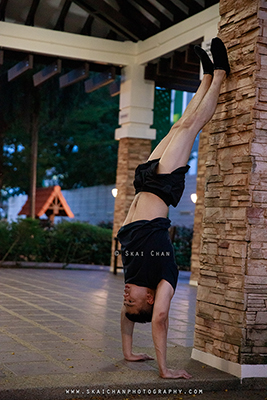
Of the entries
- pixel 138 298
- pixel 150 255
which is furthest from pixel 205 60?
pixel 138 298

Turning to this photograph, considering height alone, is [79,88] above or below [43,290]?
above

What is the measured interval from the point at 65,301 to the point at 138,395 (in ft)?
11.1

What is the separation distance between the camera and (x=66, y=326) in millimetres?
4910

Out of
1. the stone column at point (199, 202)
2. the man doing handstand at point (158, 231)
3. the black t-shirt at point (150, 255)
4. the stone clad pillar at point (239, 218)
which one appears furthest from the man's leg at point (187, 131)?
the stone column at point (199, 202)

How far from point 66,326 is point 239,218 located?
6.60ft

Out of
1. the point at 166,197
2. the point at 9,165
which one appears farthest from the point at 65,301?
the point at 9,165

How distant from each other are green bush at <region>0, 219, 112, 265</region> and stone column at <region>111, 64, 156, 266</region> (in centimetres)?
198

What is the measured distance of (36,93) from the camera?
15859 mm

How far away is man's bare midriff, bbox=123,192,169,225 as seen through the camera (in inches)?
142

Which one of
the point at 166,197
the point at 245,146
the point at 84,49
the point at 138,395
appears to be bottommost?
the point at 138,395

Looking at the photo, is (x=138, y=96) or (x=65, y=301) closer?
(x=65, y=301)

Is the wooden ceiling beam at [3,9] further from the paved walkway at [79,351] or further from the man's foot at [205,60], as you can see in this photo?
the man's foot at [205,60]

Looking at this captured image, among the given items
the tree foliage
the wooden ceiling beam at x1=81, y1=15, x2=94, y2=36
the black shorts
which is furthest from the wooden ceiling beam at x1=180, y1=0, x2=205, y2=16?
the tree foliage

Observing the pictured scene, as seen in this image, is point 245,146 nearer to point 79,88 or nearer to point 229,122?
point 229,122
